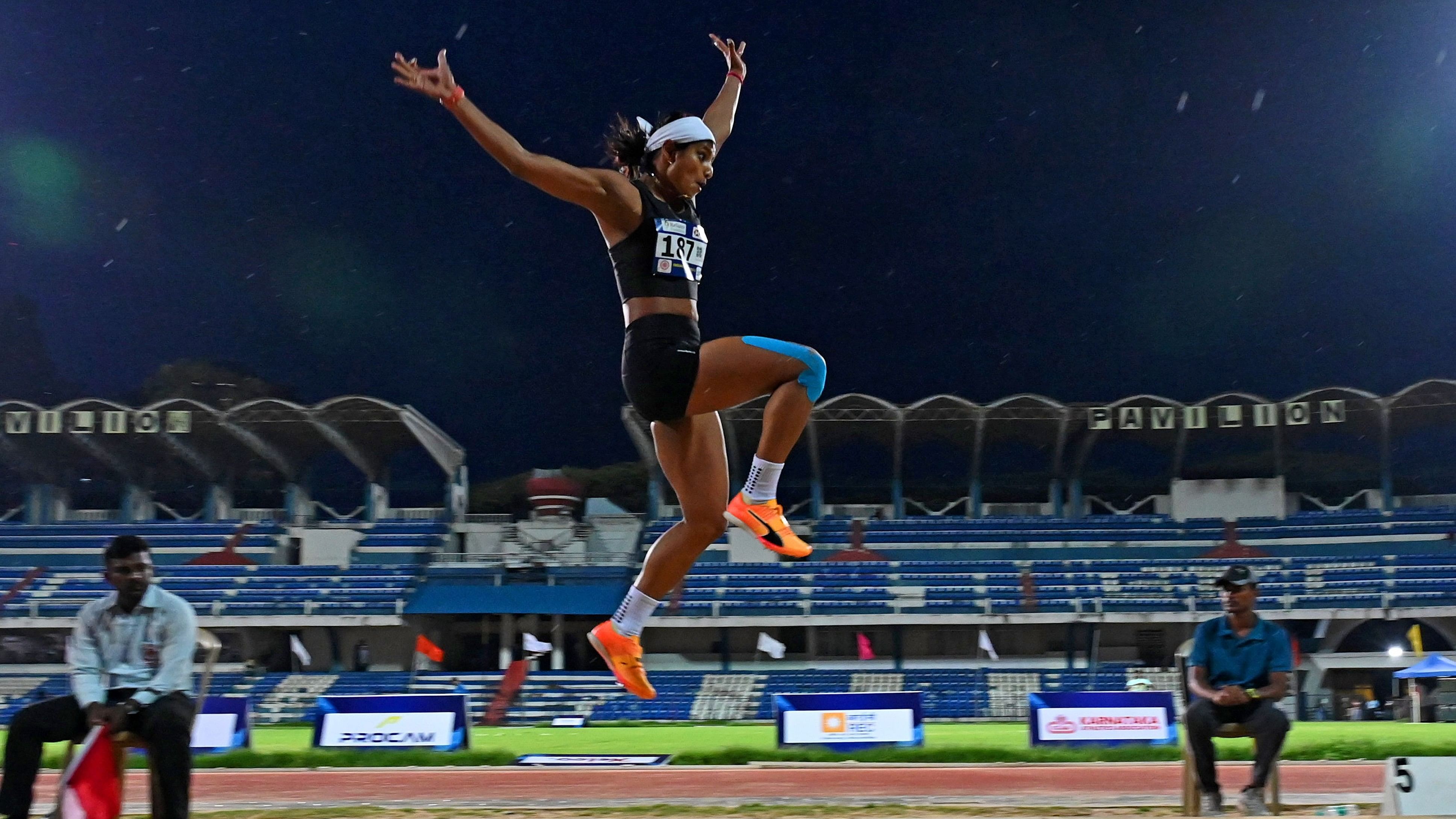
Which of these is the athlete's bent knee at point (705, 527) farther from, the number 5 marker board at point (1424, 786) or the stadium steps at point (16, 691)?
the stadium steps at point (16, 691)

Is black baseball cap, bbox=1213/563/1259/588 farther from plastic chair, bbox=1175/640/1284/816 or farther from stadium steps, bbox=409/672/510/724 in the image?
stadium steps, bbox=409/672/510/724

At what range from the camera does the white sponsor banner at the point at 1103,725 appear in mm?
13945

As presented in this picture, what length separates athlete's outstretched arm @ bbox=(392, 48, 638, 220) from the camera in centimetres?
445

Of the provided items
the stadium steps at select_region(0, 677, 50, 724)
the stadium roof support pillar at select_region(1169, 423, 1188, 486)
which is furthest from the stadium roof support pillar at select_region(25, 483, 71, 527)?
the stadium roof support pillar at select_region(1169, 423, 1188, 486)

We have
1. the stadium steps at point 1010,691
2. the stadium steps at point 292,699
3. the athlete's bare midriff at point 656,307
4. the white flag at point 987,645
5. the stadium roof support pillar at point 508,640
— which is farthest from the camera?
the stadium roof support pillar at point 508,640

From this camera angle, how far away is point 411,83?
15.3 feet

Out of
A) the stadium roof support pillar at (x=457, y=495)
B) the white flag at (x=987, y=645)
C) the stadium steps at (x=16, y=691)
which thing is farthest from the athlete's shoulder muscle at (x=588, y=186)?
the stadium roof support pillar at (x=457, y=495)

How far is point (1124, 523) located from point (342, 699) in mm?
30078

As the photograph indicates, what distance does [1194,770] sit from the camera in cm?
679

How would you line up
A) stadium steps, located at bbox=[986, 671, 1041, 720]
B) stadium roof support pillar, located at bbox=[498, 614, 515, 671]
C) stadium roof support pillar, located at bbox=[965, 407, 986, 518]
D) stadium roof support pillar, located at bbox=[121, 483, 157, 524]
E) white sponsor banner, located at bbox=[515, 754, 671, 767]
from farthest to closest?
stadium roof support pillar, located at bbox=[121, 483, 157, 524]
stadium roof support pillar, located at bbox=[965, 407, 986, 518]
stadium roof support pillar, located at bbox=[498, 614, 515, 671]
stadium steps, located at bbox=[986, 671, 1041, 720]
white sponsor banner, located at bbox=[515, 754, 671, 767]

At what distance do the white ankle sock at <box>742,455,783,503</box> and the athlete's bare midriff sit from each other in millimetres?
806

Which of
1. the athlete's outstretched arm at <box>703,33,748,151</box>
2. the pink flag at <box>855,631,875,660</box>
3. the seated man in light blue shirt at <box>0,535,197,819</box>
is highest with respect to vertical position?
the athlete's outstretched arm at <box>703,33,748,151</box>

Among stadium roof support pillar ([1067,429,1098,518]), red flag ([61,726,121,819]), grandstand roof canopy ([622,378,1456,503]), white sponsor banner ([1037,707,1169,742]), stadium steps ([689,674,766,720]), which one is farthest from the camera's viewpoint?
stadium roof support pillar ([1067,429,1098,518])

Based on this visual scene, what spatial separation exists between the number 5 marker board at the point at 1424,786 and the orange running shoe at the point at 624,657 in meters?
3.71
